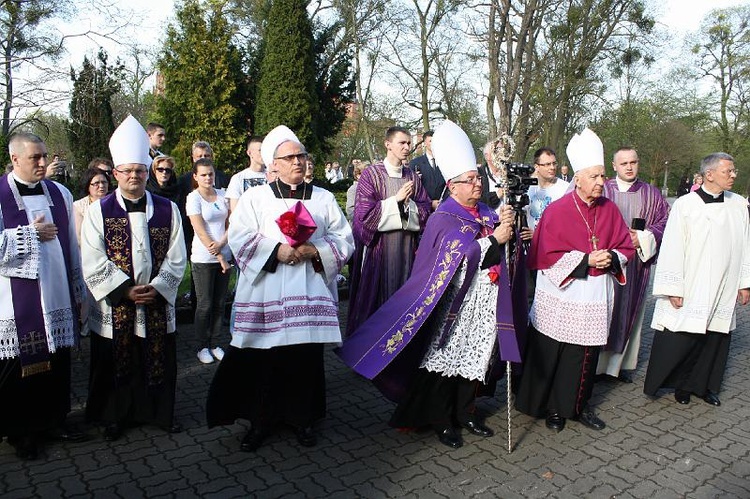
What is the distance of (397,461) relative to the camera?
4316 mm

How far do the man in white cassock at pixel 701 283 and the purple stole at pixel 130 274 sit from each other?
13.5 ft

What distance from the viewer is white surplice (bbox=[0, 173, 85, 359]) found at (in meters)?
4.13

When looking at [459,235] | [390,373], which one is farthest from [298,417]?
[459,235]

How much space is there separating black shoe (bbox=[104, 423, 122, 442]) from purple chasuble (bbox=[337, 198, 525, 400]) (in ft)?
5.60

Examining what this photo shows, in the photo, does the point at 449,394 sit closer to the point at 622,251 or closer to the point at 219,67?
the point at 622,251

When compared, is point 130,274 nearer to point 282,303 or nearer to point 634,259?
point 282,303

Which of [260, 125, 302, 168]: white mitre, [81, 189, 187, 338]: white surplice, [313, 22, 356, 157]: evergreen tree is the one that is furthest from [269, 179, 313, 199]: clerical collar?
[313, 22, 356, 157]: evergreen tree

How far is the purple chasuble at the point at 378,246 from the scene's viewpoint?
6.12 meters

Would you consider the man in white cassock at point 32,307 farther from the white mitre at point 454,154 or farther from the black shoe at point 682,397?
the black shoe at point 682,397

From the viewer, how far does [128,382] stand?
459 centimetres

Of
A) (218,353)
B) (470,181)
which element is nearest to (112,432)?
(218,353)

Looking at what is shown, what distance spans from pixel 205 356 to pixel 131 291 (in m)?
2.04

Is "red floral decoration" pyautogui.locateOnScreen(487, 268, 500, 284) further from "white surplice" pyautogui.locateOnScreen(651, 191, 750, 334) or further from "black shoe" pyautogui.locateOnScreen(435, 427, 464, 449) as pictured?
"white surplice" pyautogui.locateOnScreen(651, 191, 750, 334)

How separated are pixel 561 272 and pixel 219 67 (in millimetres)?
21966
